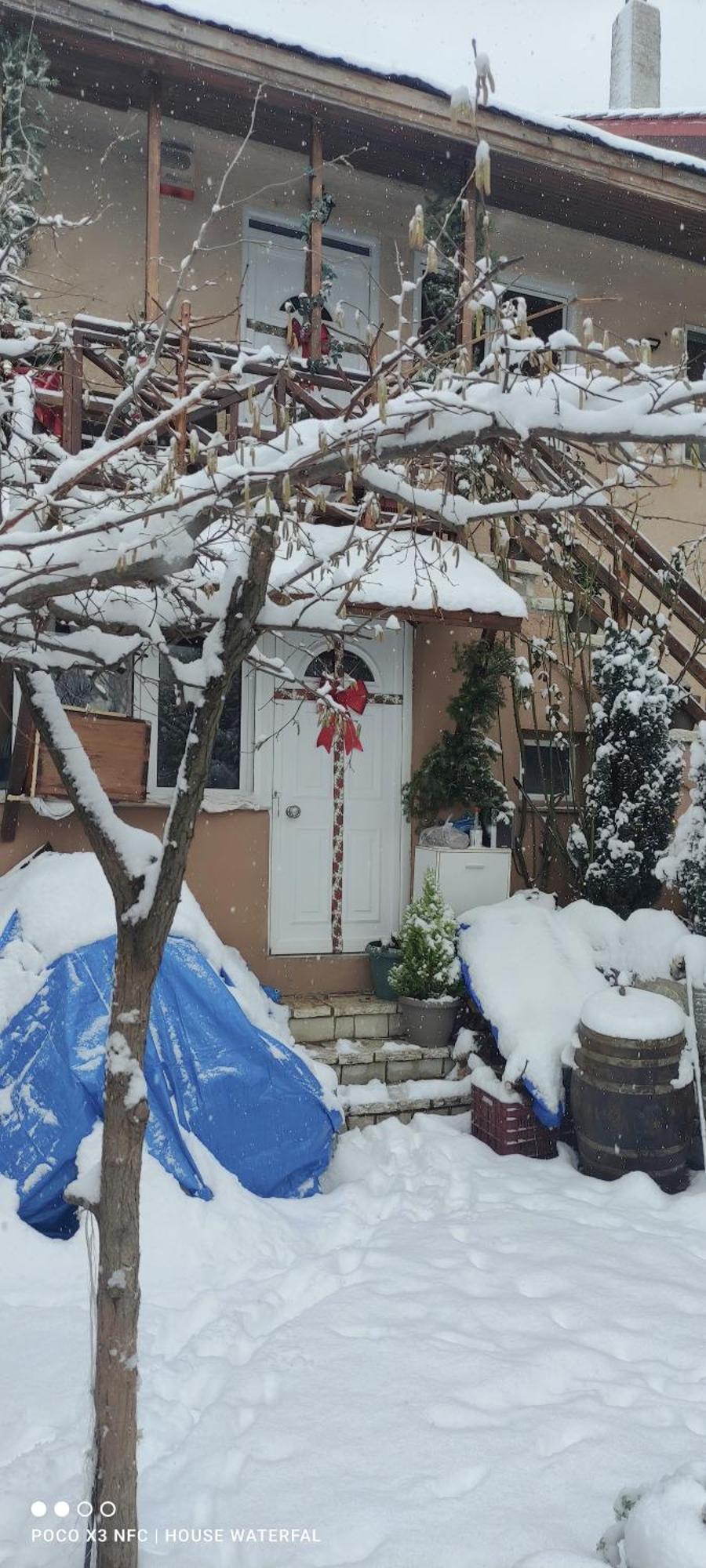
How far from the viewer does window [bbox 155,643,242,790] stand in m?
6.96

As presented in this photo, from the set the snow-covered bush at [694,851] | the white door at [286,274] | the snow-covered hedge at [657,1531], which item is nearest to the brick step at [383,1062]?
the snow-covered bush at [694,851]

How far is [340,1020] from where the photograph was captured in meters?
6.84

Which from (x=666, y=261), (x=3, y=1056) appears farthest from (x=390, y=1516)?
(x=666, y=261)

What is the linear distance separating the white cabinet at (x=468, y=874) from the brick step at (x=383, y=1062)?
1.08 m

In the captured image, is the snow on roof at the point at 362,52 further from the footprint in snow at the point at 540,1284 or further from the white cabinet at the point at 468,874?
the footprint in snow at the point at 540,1284

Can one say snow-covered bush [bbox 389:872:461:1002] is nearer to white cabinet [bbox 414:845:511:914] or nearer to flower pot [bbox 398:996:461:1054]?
flower pot [bbox 398:996:461:1054]

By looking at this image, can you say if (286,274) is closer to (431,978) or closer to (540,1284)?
(431,978)

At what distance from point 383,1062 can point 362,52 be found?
23.1 ft

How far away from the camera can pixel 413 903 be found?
6.89 m

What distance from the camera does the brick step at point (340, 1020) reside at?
6730mm

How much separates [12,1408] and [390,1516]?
1.29 metres

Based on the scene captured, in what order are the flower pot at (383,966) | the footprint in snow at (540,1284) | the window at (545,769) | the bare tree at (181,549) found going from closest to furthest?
the bare tree at (181,549) < the footprint in snow at (540,1284) < the flower pot at (383,966) < the window at (545,769)

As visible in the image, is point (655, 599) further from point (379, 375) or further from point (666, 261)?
point (379, 375)

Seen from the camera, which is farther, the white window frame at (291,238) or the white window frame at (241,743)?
the white window frame at (291,238)
